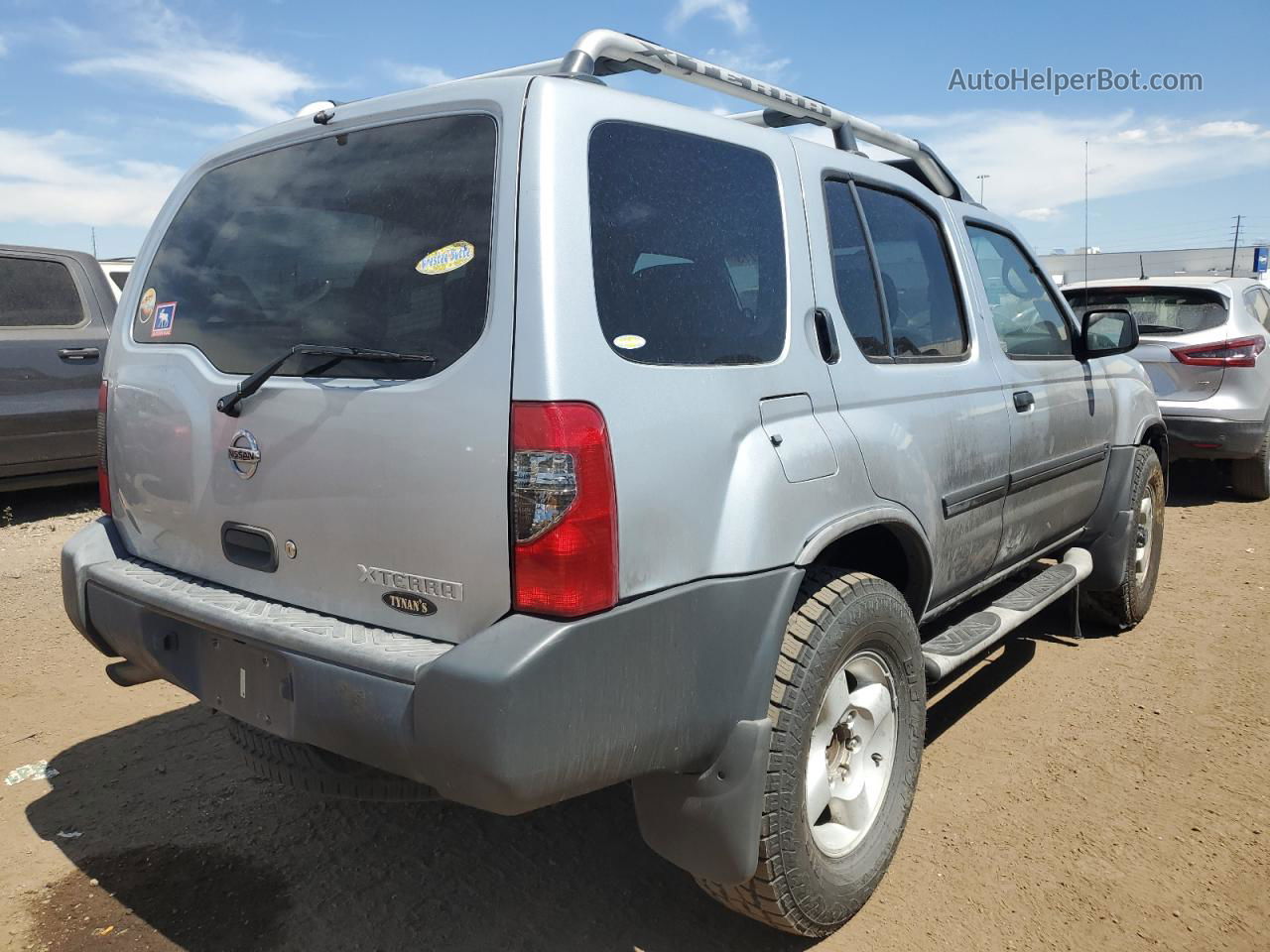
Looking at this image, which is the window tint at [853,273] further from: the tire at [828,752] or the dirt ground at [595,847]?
the dirt ground at [595,847]

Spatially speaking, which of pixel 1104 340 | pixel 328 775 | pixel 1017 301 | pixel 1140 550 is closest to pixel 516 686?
pixel 328 775

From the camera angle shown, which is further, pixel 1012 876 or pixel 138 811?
pixel 138 811

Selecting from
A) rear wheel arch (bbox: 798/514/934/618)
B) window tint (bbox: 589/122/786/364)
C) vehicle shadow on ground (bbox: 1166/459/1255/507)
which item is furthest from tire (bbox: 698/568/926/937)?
vehicle shadow on ground (bbox: 1166/459/1255/507)

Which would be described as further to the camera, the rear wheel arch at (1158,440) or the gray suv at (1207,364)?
the gray suv at (1207,364)

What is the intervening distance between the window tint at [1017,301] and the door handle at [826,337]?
4.24 feet

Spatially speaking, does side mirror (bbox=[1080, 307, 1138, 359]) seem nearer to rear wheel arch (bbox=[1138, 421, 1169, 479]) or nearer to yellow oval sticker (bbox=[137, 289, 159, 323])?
rear wheel arch (bbox=[1138, 421, 1169, 479])

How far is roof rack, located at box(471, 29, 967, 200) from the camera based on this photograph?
7.70 ft

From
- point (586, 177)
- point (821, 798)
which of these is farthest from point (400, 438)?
point (821, 798)

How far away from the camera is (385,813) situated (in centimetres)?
307

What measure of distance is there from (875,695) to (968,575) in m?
0.88

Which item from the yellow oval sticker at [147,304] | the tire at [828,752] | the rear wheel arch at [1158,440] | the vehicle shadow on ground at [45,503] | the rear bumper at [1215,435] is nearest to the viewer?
the tire at [828,752]

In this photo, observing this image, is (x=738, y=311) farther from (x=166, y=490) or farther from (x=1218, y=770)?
(x=1218, y=770)

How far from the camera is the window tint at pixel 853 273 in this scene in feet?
8.73

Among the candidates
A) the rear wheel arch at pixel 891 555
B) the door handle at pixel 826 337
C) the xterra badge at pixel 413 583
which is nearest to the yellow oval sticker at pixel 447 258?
the xterra badge at pixel 413 583
